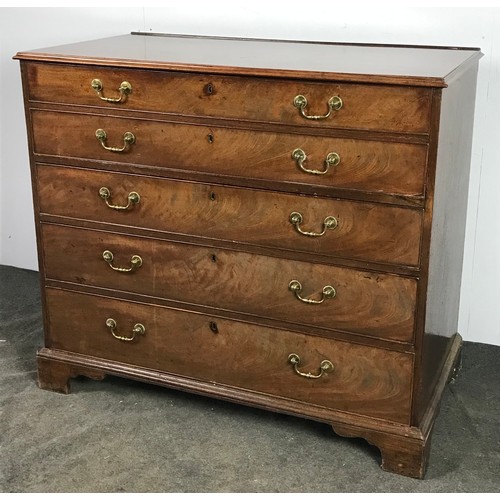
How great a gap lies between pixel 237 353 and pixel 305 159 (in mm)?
591

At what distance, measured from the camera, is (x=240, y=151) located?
215cm

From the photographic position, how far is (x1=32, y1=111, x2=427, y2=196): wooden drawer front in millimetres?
2004

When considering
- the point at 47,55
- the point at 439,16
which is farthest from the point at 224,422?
the point at 439,16

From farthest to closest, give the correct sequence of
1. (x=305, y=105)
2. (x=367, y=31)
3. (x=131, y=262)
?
1. (x=367, y=31)
2. (x=131, y=262)
3. (x=305, y=105)

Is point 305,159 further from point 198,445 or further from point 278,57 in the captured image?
point 198,445

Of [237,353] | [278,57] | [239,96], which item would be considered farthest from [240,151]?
[237,353]

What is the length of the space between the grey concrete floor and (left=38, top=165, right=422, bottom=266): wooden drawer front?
55 cm

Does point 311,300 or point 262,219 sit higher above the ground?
point 262,219

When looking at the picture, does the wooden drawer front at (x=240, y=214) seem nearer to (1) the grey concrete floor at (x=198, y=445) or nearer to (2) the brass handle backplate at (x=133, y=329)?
(2) the brass handle backplate at (x=133, y=329)

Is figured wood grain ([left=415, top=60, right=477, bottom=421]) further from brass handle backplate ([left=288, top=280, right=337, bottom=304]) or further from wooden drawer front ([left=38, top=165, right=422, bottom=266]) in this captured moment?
brass handle backplate ([left=288, top=280, right=337, bottom=304])

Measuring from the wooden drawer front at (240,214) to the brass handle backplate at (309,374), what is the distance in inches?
11.6

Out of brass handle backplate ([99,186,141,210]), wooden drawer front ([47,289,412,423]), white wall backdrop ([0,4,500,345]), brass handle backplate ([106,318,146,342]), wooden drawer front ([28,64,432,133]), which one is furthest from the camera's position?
white wall backdrop ([0,4,500,345])

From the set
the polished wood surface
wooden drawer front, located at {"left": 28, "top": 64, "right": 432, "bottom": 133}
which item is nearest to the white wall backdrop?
the polished wood surface

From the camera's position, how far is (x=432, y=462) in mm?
2242
